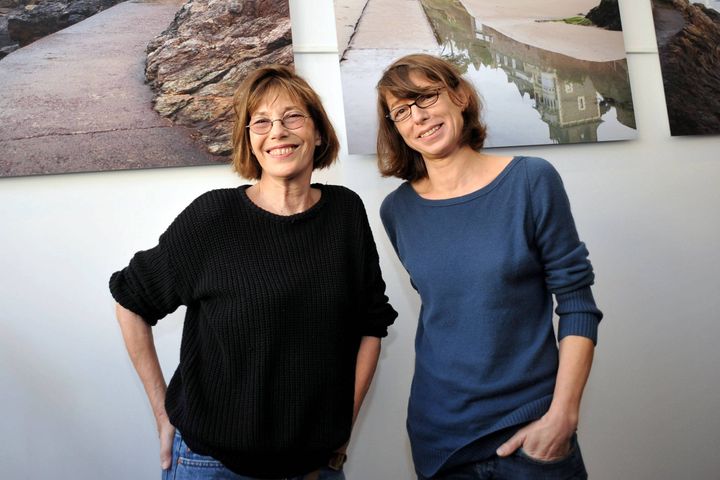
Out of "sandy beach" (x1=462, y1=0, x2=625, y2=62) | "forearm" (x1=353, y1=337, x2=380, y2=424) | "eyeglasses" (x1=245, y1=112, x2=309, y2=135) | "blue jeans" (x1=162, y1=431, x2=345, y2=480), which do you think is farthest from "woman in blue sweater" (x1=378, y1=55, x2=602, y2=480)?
"sandy beach" (x1=462, y1=0, x2=625, y2=62)

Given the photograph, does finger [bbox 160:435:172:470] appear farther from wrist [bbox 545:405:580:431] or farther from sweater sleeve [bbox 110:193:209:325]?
wrist [bbox 545:405:580:431]

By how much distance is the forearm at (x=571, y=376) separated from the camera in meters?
1.08

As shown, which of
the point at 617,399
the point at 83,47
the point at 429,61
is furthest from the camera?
the point at 617,399

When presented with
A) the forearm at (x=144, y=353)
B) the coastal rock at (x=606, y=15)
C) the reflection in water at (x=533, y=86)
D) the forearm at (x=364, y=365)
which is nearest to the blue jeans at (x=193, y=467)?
the forearm at (x=144, y=353)

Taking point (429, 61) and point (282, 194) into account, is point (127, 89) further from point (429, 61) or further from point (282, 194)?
point (429, 61)

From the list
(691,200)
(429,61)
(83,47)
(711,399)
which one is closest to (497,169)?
(429,61)

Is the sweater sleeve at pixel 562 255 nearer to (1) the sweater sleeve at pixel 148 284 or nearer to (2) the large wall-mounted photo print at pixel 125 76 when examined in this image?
(1) the sweater sleeve at pixel 148 284

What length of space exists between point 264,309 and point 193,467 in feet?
1.06

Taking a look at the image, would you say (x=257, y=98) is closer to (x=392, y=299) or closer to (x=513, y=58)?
(x=392, y=299)

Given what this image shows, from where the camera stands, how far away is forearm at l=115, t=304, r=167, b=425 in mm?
1167

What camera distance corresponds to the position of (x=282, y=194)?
3.79 ft

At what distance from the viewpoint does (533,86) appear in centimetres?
206

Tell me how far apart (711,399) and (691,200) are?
2.60ft

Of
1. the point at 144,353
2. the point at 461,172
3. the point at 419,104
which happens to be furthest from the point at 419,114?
the point at 144,353
